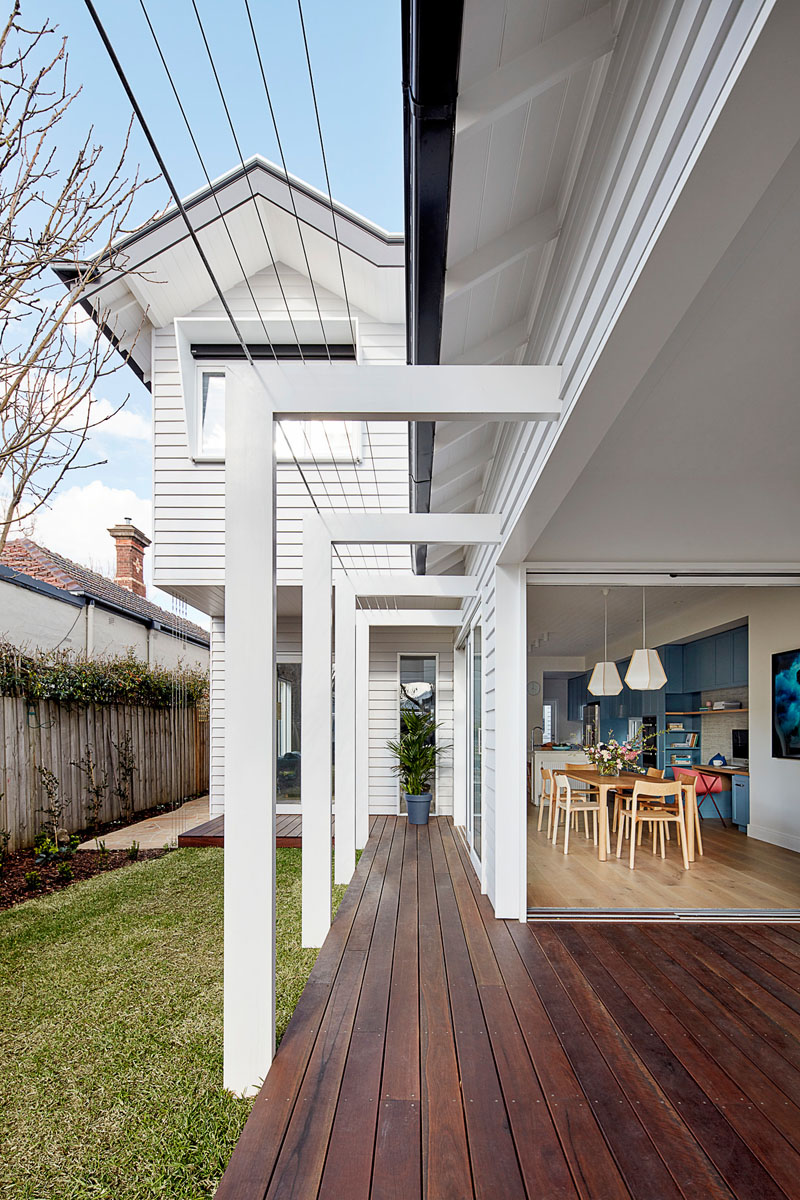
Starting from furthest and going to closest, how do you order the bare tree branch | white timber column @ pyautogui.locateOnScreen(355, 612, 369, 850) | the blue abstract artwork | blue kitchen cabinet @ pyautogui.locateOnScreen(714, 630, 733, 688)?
blue kitchen cabinet @ pyautogui.locateOnScreen(714, 630, 733, 688) < white timber column @ pyautogui.locateOnScreen(355, 612, 369, 850) < the blue abstract artwork < the bare tree branch

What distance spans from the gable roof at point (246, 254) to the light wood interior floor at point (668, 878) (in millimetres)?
5493

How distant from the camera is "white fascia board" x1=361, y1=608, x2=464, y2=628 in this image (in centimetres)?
853

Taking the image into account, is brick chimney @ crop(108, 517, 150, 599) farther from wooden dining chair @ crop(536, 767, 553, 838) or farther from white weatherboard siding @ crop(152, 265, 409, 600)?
wooden dining chair @ crop(536, 767, 553, 838)

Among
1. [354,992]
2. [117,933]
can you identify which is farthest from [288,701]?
[354,992]

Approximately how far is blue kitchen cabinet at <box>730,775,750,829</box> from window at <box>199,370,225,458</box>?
6.81 meters

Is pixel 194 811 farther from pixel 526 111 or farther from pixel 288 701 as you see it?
pixel 526 111

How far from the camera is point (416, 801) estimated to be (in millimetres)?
9219

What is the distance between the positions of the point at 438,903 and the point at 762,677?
443 cm

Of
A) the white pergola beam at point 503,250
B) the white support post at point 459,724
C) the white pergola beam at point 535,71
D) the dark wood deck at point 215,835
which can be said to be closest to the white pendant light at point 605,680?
the white support post at point 459,724

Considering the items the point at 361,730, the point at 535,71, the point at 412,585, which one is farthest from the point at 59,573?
the point at 535,71

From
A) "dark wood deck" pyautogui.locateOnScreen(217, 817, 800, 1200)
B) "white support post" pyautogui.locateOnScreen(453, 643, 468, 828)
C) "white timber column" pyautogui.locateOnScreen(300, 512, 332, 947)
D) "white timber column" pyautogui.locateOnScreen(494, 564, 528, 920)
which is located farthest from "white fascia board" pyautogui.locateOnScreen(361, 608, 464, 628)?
"dark wood deck" pyautogui.locateOnScreen(217, 817, 800, 1200)

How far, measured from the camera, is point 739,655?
8789 mm

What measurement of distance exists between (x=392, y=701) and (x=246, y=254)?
5.84 m

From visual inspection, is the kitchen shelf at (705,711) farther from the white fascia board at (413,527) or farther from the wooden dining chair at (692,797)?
the white fascia board at (413,527)
